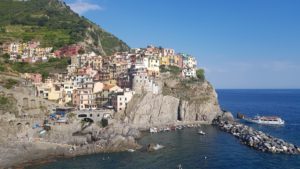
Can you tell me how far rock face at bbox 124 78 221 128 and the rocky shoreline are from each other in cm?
958

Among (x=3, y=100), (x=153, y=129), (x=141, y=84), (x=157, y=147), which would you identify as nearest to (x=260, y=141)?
(x=157, y=147)

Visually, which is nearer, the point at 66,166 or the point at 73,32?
the point at 66,166

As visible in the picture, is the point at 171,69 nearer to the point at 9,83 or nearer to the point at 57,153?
the point at 9,83

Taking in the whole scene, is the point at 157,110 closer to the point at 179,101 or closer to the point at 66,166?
the point at 179,101

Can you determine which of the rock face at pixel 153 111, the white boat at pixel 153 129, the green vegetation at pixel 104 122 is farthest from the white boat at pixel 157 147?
the rock face at pixel 153 111

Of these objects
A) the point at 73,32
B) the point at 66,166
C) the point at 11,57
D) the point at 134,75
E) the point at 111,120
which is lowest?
the point at 66,166

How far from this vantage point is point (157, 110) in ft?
294

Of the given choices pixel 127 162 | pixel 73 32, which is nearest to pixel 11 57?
pixel 73 32

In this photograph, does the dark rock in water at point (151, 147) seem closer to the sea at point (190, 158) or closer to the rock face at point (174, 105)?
the sea at point (190, 158)

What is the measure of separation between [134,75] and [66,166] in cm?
4208

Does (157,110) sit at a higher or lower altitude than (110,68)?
lower

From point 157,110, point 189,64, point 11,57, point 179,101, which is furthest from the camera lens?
point 189,64

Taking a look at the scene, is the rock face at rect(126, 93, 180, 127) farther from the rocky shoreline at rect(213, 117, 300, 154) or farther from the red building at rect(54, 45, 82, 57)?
the red building at rect(54, 45, 82, 57)

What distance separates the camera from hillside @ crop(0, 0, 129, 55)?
135250 mm
